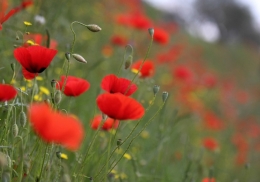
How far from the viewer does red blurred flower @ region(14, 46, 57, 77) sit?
116 cm

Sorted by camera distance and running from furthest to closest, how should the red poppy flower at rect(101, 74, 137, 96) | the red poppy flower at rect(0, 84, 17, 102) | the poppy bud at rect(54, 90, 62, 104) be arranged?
the red poppy flower at rect(101, 74, 137, 96)
the poppy bud at rect(54, 90, 62, 104)
the red poppy flower at rect(0, 84, 17, 102)

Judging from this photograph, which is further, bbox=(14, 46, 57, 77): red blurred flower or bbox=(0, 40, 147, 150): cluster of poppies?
bbox=(14, 46, 57, 77): red blurred flower

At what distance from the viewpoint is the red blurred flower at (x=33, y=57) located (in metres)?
1.16

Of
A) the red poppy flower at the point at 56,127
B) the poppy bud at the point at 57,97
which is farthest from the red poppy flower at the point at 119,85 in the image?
the red poppy flower at the point at 56,127

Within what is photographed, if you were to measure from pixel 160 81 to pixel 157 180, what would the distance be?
3509mm

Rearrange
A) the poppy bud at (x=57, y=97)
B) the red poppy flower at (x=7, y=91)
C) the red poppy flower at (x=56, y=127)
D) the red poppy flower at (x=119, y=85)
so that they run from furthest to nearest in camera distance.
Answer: the red poppy flower at (x=119, y=85)
the poppy bud at (x=57, y=97)
the red poppy flower at (x=7, y=91)
the red poppy flower at (x=56, y=127)

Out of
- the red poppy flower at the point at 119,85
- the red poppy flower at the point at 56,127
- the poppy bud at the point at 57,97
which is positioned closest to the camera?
the red poppy flower at the point at 56,127

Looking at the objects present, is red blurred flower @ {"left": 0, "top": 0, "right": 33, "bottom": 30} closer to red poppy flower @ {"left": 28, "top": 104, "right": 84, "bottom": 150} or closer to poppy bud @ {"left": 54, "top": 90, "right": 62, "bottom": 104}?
poppy bud @ {"left": 54, "top": 90, "right": 62, "bottom": 104}

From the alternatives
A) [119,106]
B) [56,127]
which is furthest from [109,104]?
[56,127]

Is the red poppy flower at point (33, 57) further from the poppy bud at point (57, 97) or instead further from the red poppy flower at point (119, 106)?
the red poppy flower at point (119, 106)

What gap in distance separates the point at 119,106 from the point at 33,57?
271 mm

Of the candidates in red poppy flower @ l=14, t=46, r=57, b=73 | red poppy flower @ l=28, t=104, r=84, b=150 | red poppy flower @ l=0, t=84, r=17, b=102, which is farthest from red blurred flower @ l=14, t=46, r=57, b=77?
red poppy flower @ l=28, t=104, r=84, b=150

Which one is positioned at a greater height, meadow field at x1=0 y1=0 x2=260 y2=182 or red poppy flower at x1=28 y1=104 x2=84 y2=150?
red poppy flower at x1=28 y1=104 x2=84 y2=150

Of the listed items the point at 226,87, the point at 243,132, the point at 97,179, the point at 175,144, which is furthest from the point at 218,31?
the point at 97,179
